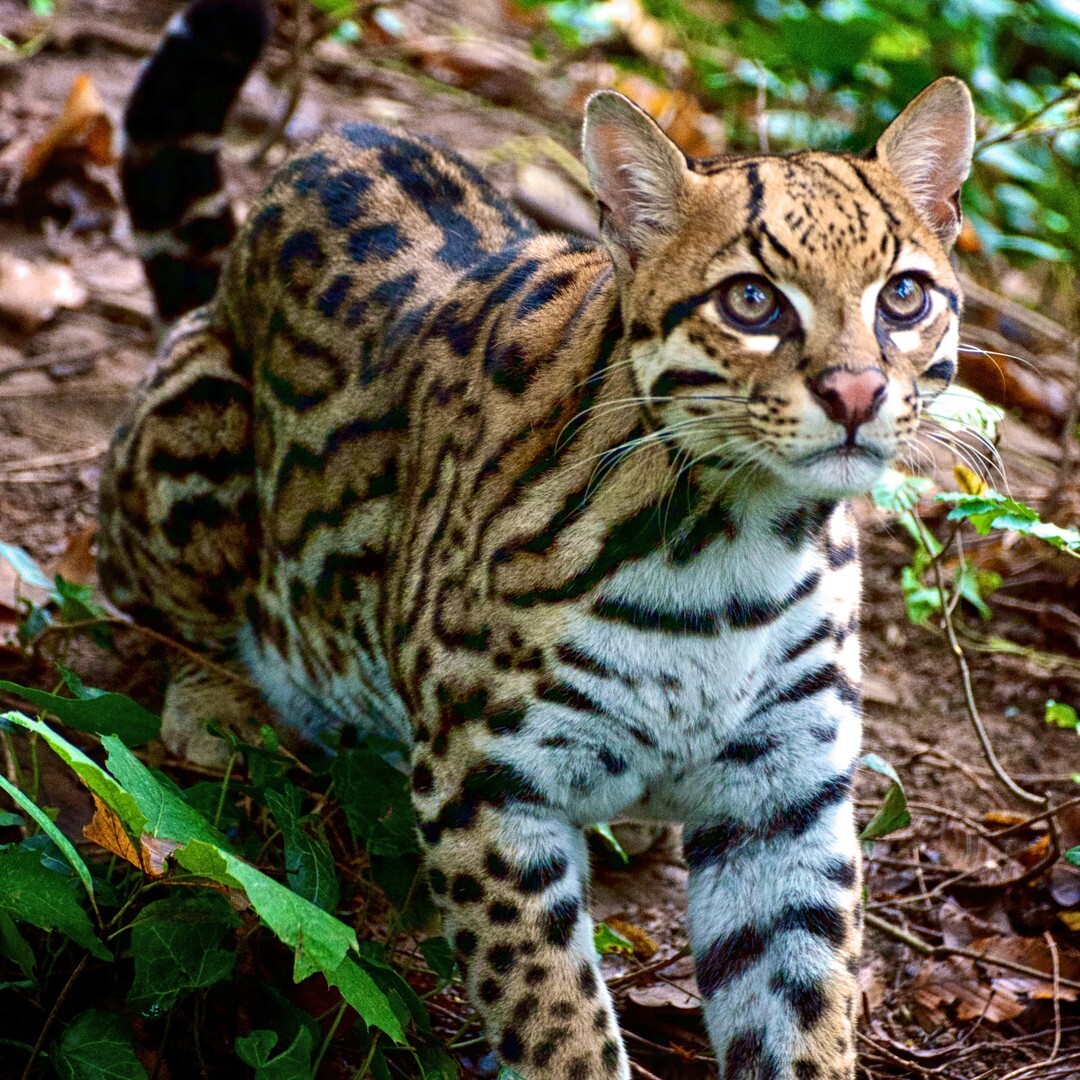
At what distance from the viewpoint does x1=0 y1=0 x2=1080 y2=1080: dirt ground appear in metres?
3.62

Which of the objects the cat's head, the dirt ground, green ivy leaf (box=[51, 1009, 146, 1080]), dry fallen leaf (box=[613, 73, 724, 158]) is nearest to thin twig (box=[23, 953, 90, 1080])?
green ivy leaf (box=[51, 1009, 146, 1080])

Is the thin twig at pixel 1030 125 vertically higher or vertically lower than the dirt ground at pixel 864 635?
higher

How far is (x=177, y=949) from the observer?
284 centimetres

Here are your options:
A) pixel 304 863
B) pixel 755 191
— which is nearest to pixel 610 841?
pixel 304 863

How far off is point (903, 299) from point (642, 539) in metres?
0.65

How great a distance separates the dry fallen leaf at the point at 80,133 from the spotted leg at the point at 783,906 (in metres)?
4.48

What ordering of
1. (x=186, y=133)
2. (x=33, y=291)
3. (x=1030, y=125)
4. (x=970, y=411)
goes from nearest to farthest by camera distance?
(x=970, y=411) → (x=186, y=133) → (x=1030, y=125) → (x=33, y=291)

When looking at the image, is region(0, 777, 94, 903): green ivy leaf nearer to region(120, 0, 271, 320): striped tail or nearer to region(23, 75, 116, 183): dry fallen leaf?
region(120, 0, 271, 320): striped tail

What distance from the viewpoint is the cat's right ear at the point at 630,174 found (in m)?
2.79

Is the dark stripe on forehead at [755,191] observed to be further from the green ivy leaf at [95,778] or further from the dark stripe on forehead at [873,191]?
the green ivy leaf at [95,778]

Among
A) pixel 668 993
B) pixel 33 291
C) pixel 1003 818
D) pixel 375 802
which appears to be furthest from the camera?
pixel 33 291

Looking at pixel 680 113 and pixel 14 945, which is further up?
pixel 680 113

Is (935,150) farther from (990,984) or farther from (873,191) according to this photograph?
(990,984)

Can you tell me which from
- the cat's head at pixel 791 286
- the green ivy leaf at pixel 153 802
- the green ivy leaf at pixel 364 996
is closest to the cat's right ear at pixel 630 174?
the cat's head at pixel 791 286
